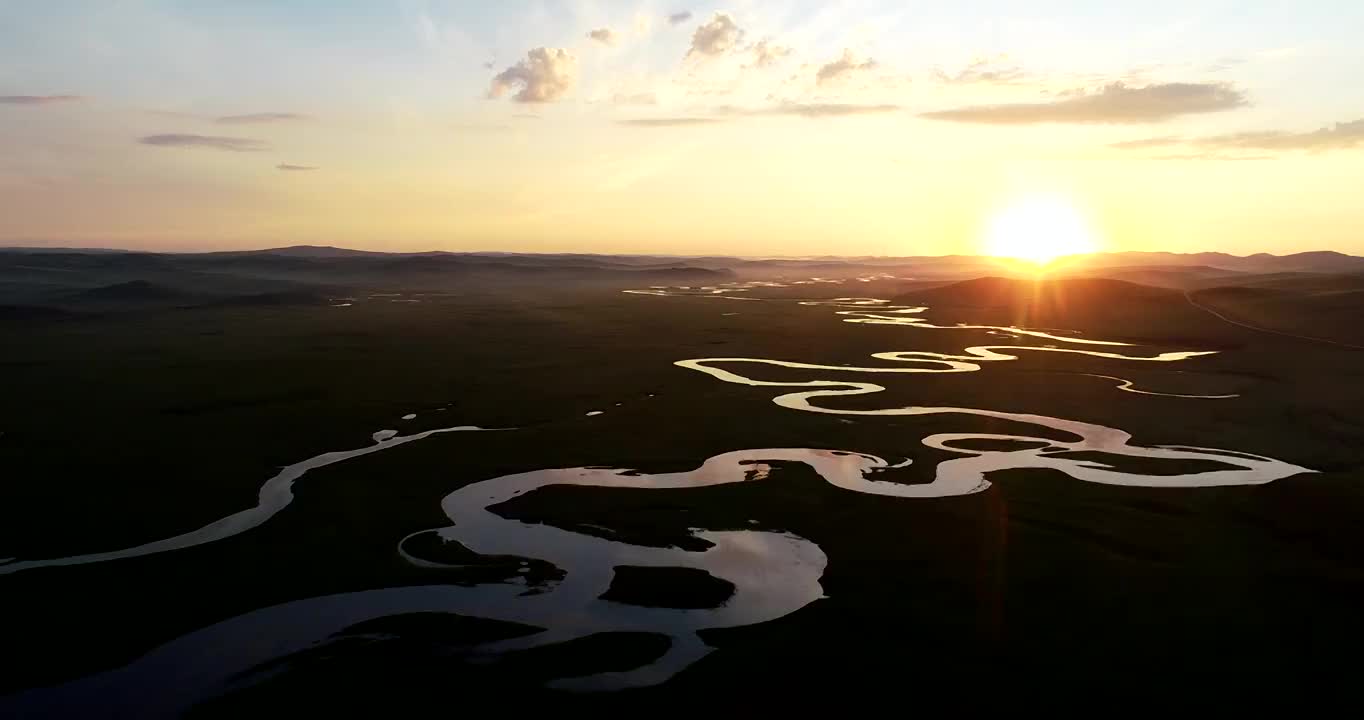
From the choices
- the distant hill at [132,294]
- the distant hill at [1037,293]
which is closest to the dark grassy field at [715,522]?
the distant hill at [1037,293]

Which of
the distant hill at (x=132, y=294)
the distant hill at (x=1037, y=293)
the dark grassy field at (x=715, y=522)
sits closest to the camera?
the dark grassy field at (x=715, y=522)

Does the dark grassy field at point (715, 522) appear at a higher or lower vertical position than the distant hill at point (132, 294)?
lower

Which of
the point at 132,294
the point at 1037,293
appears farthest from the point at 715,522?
the point at 132,294

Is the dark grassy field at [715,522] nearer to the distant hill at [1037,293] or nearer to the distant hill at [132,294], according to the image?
the distant hill at [1037,293]

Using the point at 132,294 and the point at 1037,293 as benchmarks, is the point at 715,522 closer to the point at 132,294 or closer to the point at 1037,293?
the point at 1037,293

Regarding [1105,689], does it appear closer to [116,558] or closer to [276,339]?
[116,558]

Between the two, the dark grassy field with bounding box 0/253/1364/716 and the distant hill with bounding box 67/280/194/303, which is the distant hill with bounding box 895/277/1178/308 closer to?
the dark grassy field with bounding box 0/253/1364/716

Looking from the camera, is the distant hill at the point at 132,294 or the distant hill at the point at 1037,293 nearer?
the distant hill at the point at 1037,293

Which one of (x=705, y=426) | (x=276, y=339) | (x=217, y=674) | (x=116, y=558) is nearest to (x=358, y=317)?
(x=276, y=339)
